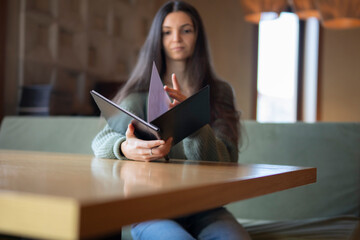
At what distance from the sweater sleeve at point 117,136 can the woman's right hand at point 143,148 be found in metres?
0.04

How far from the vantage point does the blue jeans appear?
3.51ft

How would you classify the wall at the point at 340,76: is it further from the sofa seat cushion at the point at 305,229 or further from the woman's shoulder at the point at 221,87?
the woman's shoulder at the point at 221,87

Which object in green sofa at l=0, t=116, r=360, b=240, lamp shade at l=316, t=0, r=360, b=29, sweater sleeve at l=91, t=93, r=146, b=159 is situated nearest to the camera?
sweater sleeve at l=91, t=93, r=146, b=159

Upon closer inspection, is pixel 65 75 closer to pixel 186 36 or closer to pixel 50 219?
pixel 186 36

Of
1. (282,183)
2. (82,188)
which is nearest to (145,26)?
(282,183)

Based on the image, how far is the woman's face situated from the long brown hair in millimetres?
19

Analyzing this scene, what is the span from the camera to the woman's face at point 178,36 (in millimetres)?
1551

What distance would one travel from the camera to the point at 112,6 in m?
4.35

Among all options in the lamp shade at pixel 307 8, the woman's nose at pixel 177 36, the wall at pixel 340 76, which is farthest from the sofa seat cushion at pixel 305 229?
the wall at pixel 340 76

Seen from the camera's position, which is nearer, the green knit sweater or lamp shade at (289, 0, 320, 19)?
the green knit sweater

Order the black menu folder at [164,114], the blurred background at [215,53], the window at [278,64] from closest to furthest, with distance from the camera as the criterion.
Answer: the black menu folder at [164,114]
the blurred background at [215,53]
the window at [278,64]

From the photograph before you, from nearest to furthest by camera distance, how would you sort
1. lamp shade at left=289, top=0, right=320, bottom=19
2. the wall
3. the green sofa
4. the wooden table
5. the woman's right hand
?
the wooden table
the woman's right hand
the green sofa
lamp shade at left=289, top=0, right=320, bottom=19
the wall

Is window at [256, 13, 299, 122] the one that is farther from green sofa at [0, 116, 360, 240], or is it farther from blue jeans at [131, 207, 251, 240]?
blue jeans at [131, 207, 251, 240]

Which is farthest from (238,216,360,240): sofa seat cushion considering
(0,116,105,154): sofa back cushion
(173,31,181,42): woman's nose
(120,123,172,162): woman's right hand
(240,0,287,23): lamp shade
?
(240,0,287,23): lamp shade
